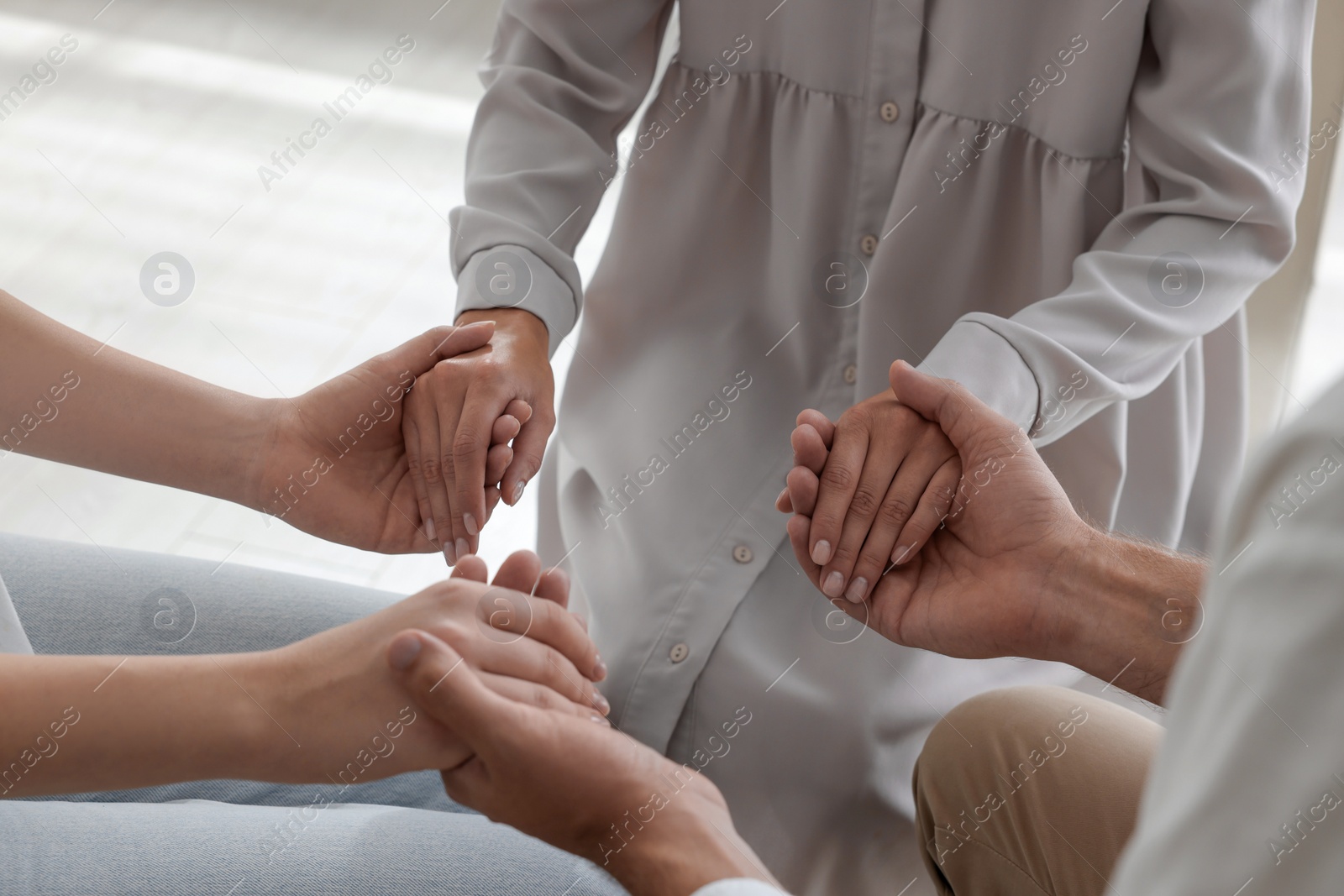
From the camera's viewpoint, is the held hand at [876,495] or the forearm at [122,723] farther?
the held hand at [876,495]

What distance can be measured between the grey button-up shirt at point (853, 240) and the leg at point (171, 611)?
0.82ft

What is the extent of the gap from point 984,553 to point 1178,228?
345mm

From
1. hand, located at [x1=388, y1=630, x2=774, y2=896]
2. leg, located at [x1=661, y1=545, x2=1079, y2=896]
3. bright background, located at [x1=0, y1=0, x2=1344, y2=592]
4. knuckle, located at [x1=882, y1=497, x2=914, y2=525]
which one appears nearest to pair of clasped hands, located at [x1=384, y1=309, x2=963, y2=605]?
knuckle, located at [x1=882, y1=497, x2=914, y2=525]

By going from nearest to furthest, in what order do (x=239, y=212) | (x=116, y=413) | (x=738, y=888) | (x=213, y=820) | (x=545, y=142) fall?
(x=738, y=888) < (x=213, y=820) < (x=116, y=413) < (x=545, y=142) < (x=239, y=212)

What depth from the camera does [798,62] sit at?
100cm

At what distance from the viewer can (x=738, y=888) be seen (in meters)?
0.63

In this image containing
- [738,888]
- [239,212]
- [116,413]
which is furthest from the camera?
[239,212]

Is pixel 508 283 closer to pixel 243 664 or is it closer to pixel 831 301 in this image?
pixel 831 301

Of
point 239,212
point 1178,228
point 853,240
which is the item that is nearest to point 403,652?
point 853,240

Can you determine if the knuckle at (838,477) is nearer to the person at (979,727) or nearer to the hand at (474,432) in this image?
the person at (979,727)

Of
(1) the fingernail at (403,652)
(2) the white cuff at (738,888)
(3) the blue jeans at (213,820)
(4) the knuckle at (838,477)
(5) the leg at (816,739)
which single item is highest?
(4) the knuckle at (838,477)

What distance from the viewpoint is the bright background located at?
1.74 meters

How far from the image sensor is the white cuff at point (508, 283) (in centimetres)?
100

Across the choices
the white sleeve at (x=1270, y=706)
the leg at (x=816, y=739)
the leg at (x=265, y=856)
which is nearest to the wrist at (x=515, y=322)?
the leg at (x=816, y=739)
